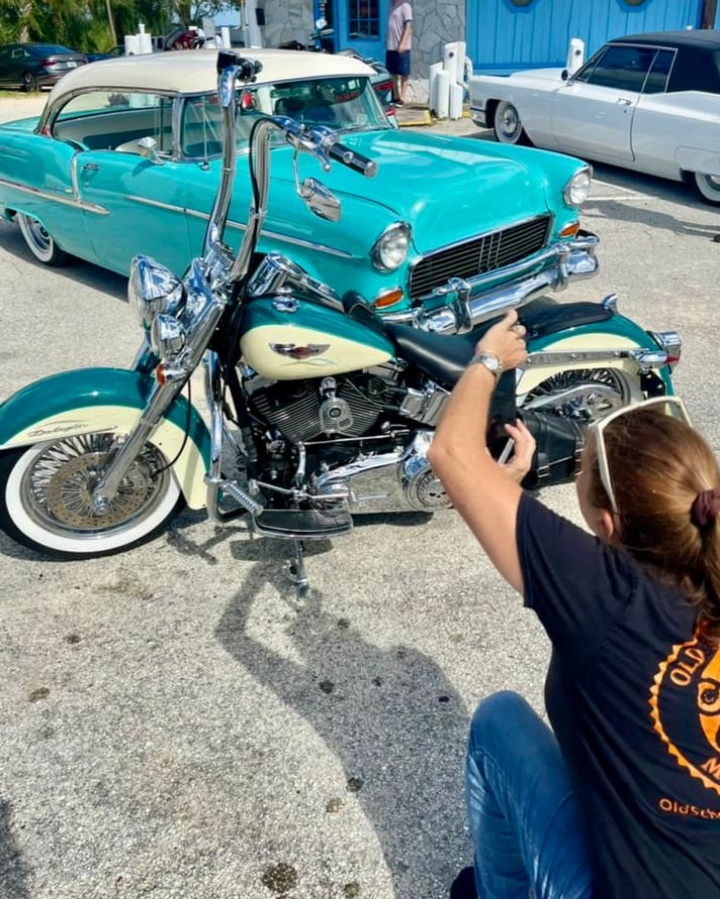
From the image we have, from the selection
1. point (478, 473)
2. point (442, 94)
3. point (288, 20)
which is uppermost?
point (478, 473)

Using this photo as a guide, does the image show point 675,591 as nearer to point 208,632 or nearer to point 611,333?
point 208,632

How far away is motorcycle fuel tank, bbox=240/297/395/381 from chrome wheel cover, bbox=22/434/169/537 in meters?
0.61

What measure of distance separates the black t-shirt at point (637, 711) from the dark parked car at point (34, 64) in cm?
2185

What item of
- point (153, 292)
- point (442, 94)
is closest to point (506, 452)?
point (153, 292)

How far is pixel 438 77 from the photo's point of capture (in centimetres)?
1171

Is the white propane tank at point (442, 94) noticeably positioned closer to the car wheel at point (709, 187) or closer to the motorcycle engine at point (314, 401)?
the car wheel at point (709, 187)

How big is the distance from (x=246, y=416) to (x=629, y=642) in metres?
1.86

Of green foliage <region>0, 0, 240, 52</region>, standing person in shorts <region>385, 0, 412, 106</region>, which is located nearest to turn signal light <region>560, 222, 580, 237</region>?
standing person in shorts <region>385, 0, 412, 106</region>

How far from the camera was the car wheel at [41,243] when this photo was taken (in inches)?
251

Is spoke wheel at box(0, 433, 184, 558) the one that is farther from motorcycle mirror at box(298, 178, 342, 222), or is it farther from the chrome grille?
the chrome grille

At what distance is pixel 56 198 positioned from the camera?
18.5 ft

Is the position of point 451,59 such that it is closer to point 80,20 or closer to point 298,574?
point 298,574

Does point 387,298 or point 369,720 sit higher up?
point 387,298

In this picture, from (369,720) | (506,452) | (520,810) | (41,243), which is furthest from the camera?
(41,243)
